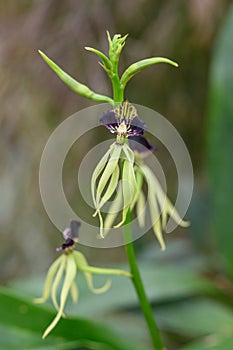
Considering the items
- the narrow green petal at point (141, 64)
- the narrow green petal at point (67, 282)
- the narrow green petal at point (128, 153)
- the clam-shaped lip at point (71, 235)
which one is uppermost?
the narrow green petal at point (141, 64)

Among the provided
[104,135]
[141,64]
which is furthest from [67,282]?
[104,135]

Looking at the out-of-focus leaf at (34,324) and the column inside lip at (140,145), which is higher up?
the column inside lip at (140,145)

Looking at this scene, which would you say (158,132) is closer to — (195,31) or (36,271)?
(195,31)

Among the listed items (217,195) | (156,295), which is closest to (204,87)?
(217,195)

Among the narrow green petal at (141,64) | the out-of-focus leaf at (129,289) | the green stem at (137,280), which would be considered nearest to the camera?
the narrow green petal at (141,64)

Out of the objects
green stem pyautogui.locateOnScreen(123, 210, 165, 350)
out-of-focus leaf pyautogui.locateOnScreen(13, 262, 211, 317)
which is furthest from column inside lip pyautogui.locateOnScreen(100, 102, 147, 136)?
out-of-focus leaf pyautogui.locateOnScreen(13, 262, 211, 317)

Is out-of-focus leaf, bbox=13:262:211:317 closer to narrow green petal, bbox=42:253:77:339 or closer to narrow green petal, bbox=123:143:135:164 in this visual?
narrow green petal, bbox=42:253:77:339

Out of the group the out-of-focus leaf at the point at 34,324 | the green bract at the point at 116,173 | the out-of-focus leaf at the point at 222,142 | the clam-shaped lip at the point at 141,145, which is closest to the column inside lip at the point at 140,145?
the clam-shaped lip at the point at 141,145

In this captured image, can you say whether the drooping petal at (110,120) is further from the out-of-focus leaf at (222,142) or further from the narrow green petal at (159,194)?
the out-of-focus leaf at (222,142)
